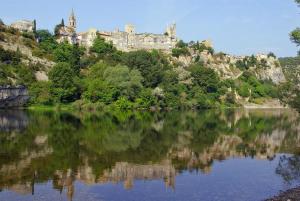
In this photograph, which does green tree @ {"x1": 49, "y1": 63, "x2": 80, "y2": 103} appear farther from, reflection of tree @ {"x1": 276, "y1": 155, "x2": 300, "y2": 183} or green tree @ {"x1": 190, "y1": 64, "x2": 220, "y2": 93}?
reflection of tree @ {"x1": 276, "y1": 155, "x2": 300, "y2": 183}

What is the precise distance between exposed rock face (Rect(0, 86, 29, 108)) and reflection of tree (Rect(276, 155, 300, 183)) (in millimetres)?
60747

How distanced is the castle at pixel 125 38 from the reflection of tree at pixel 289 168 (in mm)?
107077

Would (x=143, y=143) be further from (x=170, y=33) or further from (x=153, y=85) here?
(x=170, y=33)

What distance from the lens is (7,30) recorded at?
11269cm

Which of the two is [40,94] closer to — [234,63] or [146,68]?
[146,68]

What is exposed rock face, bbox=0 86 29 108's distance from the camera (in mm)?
81356

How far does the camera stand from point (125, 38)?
150375 mm

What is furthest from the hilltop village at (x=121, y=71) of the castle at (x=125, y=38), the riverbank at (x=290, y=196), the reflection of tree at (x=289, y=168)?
the riverbank at (x=290, y=196)

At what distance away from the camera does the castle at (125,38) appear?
13704 centimetres

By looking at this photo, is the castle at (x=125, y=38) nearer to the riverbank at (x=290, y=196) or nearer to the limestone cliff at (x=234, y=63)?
the limestone cliff at (x=234, y=63)

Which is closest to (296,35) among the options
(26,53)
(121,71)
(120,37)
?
(121,71)

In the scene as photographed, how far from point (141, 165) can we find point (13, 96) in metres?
61.8

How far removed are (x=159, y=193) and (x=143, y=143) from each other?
17.6m

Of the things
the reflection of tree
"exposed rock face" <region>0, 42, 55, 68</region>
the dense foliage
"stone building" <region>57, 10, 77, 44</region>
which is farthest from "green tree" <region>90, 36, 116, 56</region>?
the reflection of tree
